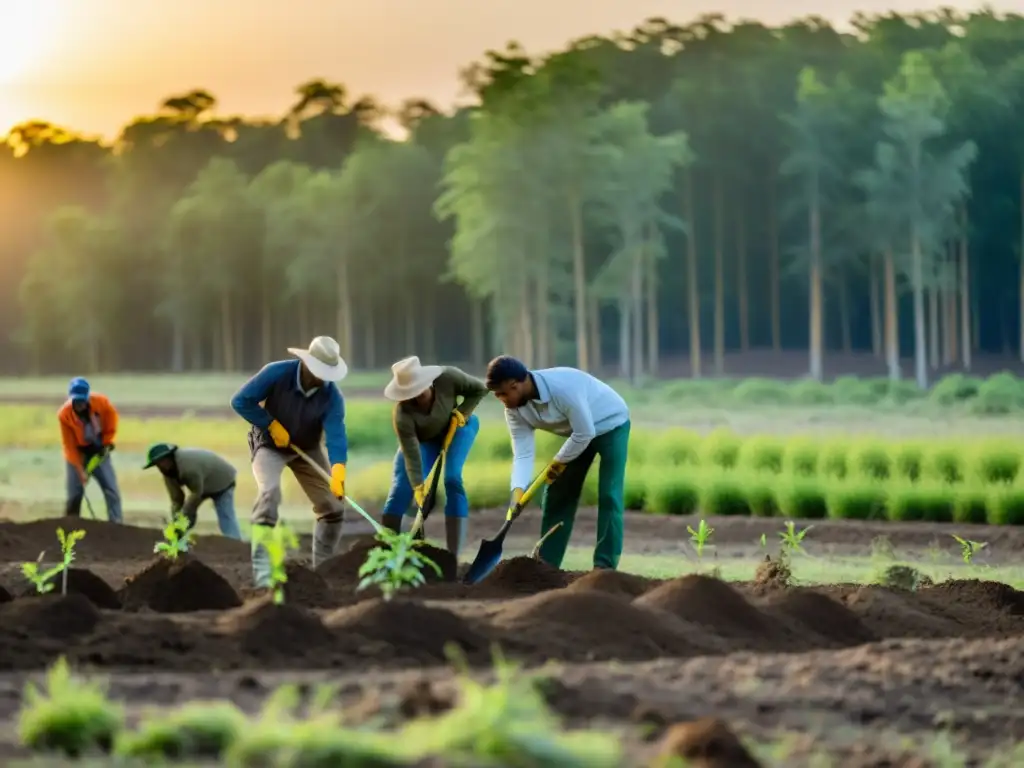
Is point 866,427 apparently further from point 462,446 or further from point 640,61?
point 640,61

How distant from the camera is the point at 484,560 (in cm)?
1171

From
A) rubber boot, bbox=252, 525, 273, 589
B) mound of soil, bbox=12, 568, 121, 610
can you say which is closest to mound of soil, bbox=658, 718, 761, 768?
mound of soil, bbox=12, 568, 121, 610

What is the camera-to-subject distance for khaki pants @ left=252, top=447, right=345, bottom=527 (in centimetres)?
1148

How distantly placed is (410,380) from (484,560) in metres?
1.23

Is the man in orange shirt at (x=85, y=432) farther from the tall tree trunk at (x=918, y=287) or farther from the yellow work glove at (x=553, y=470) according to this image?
the tall tree trunk at (x=918, y=287)

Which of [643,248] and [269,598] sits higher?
[643,248]

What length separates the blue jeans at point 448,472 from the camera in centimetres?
1241

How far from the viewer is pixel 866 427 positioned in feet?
118

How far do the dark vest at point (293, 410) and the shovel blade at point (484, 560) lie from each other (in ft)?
4.26

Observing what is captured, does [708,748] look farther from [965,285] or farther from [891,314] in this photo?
[965,285]

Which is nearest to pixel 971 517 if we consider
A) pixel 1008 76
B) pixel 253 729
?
pixel 253 729

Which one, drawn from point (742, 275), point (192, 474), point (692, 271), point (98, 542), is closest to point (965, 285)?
point (692, 271)

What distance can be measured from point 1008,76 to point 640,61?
16913mm

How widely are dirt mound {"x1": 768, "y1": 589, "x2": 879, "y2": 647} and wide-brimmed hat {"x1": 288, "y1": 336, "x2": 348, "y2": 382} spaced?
325cm
